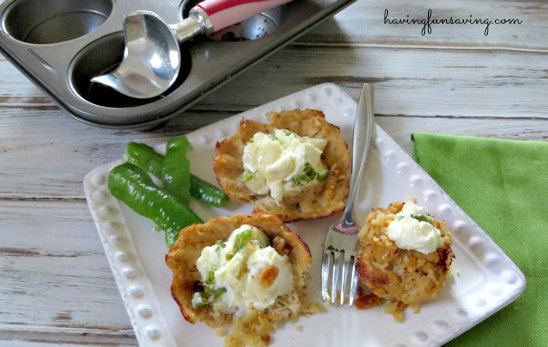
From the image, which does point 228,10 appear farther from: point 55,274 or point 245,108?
point 55,274

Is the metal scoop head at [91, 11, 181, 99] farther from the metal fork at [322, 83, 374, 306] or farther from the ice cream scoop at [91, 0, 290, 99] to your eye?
the metal fork at [322, 83, 374, 306]

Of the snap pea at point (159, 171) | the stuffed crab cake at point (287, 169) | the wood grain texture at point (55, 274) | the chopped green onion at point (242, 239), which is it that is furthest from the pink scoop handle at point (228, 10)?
the chopped green onion at point (242, 239)

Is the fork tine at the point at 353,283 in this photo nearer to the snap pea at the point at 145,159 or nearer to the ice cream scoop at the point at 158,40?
the snap pea at the point at 145,159

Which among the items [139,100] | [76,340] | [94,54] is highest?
[94,54]

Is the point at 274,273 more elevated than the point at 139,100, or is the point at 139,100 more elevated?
the point at 139,100

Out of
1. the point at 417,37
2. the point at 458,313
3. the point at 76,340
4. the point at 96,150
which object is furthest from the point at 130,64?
the point at 458,313

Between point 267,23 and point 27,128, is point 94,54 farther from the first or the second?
point 267,23

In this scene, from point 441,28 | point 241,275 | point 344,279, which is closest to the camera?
point 241,275

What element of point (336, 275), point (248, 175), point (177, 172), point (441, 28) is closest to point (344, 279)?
point (336, 275)
